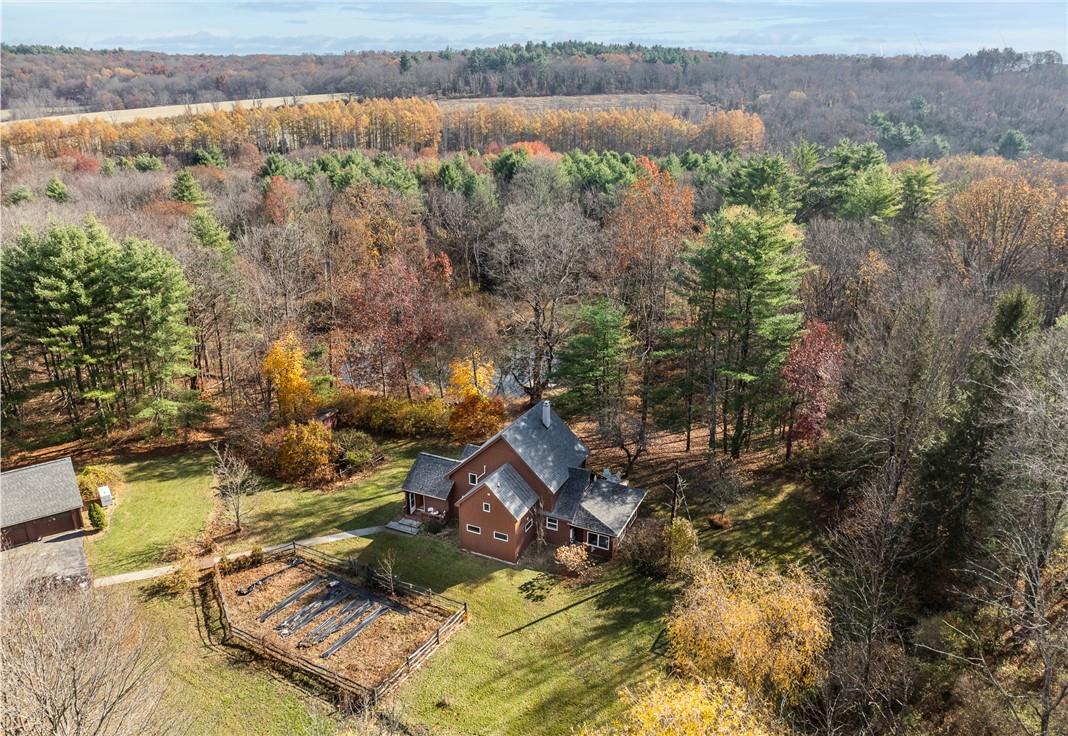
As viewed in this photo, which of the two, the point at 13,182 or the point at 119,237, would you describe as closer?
the point at 119,237

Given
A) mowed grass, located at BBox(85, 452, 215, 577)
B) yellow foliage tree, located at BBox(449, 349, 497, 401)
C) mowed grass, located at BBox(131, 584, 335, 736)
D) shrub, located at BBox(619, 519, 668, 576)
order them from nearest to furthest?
mowed grass, located at BBox(131, 584, 335, 736)
shrub, located at BBox(619, 519, 668, 576)
mowed grass, located at BBox(85, 452, 215, 577)
yellow foliage tree, located at BBox(449, 349, 497, 401)

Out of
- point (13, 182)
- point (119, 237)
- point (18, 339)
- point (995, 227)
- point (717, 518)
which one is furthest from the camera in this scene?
point (13, 182)

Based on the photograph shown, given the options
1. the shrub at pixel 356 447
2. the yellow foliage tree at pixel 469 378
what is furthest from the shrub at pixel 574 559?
the shrub at pixel 356 447

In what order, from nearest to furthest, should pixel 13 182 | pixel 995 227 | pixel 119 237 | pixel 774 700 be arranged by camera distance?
pixel 774 700 < pixel 995 227 < pixel 119 237 < pixel 13 182

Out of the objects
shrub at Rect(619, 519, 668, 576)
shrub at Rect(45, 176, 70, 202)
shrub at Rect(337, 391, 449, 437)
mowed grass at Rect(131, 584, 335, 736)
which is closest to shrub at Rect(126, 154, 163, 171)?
shrub at Rect(45, 176, 70, 202)

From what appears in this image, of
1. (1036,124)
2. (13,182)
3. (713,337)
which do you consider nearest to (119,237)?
(13,182)

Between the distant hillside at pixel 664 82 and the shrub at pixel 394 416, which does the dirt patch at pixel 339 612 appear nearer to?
the shrub at pixel 394 416

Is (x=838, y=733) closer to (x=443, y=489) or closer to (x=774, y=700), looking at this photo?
(x=774, y=700)

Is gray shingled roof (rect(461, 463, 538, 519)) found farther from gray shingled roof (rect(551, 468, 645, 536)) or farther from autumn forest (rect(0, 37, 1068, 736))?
autumn forest (rect(0, 37, 1068, 736))
